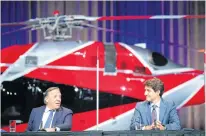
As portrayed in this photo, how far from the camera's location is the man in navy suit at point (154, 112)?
3.27 meters

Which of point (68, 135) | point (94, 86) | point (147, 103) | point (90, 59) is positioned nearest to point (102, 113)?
point (94, 86)

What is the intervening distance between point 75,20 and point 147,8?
412cm

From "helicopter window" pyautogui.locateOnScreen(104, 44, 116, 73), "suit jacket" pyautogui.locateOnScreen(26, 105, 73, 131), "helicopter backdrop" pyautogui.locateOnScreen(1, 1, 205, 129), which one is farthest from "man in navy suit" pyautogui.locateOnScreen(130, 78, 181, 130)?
"helicopter backdrop" pyautogui.locateOnScreen(1, 1, 205, 129)

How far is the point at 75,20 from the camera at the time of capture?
6.16 meters

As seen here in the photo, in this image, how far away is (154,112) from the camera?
10.9ft

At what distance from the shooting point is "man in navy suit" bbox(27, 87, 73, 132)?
3295mm

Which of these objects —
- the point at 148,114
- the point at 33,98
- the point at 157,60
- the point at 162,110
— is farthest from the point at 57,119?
the point at 157,60

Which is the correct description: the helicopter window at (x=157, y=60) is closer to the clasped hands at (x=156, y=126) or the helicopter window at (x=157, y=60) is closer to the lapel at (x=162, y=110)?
the lapel at (x=162, y=110)

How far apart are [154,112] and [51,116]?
81 centimetres

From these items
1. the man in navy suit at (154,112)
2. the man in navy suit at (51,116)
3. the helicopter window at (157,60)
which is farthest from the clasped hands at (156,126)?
the helicopter window at (157,60)

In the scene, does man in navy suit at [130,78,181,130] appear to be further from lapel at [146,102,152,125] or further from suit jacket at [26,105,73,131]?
suit jacket at [26,105,73,131]

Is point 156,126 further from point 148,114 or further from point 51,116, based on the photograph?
point 51,116

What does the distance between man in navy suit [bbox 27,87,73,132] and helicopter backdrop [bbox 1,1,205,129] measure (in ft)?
21.8

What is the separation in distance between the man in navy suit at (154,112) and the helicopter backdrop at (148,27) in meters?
6.61
